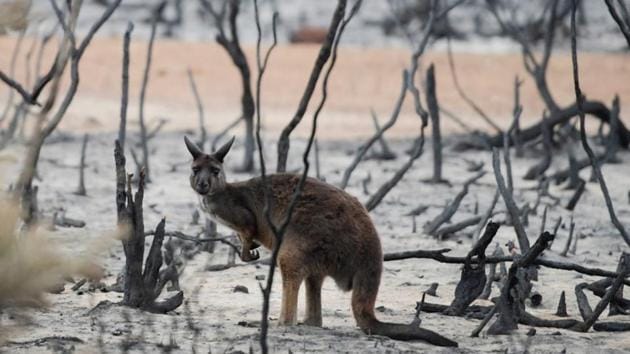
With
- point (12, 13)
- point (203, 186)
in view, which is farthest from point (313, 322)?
point (12, 13)

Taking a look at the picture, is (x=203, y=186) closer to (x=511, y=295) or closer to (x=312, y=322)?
(x=312, y=322)

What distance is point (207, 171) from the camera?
6.43 metres

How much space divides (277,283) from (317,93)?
10.5 metres

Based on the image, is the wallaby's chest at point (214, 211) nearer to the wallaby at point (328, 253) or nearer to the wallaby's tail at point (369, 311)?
the wallaby at point (328, 253)

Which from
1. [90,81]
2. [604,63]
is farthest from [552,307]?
[604,63]

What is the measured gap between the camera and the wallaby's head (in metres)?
6.39

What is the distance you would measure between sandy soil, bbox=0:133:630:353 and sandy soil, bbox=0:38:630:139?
3.41 meters

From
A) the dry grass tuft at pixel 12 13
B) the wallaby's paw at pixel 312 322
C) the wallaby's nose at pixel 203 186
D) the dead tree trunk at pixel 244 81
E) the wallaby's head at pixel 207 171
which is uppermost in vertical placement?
Result: the dead tree trunk at pixel 244 81

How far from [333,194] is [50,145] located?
7029mm

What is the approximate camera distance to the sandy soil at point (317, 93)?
643 inches

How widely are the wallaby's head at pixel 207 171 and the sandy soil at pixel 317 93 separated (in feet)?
26.6

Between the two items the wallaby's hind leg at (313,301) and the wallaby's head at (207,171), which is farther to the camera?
the wallaby's head at (207,171)

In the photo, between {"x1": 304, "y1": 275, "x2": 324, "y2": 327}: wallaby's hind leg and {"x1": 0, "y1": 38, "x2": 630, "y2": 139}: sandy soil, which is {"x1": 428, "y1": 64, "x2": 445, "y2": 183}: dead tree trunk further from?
{"x1": 304, "y1": 275, "x2": 324, "y2": 327}: wallaby's hind leg

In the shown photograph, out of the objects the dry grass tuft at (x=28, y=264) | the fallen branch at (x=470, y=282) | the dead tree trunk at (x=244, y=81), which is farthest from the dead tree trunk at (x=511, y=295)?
the dead tree trunk at (x=244, y=81)
